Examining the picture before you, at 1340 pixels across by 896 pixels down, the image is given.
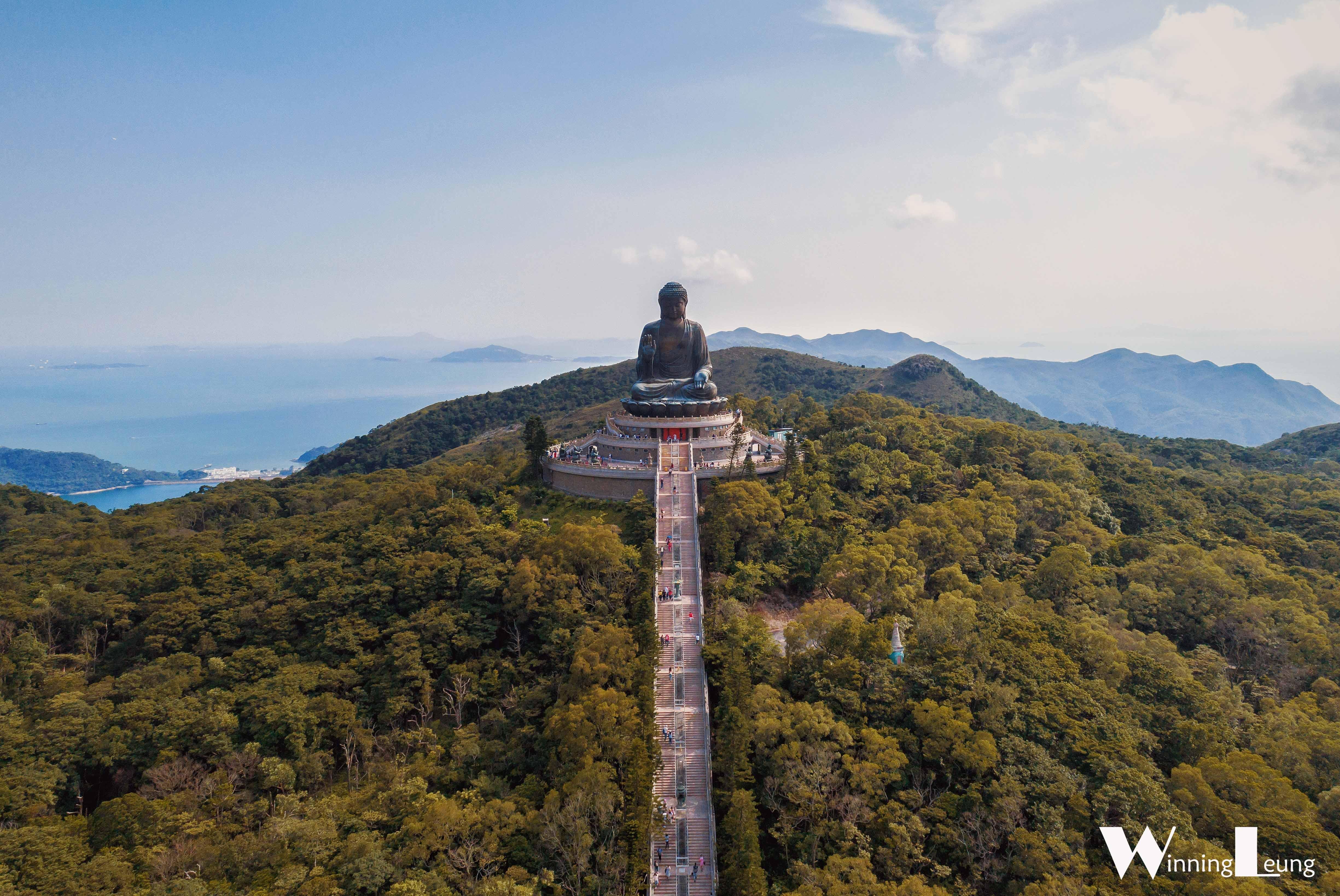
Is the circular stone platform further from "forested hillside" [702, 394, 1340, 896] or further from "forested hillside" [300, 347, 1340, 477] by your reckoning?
"forested hillside" [300, 347, 1340, 477]

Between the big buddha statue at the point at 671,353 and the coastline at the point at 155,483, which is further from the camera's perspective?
the coastline at the point at 155,483

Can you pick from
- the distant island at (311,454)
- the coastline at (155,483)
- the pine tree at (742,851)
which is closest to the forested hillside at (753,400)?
the coastline at (155,483)

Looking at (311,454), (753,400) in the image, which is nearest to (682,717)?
(753,400)

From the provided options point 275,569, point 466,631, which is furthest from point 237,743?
point 275,569

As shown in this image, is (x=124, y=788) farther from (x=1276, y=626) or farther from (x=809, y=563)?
(x=1276, y=626)

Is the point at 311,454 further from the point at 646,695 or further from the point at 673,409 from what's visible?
the point at 646,695

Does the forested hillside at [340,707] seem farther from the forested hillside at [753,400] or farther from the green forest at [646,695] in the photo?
the forested hillside at [753,400]
